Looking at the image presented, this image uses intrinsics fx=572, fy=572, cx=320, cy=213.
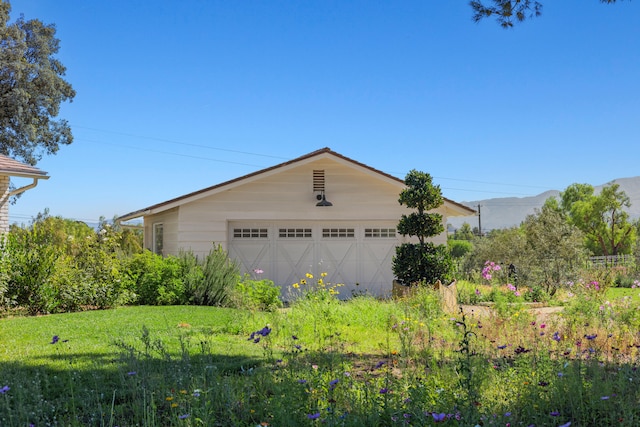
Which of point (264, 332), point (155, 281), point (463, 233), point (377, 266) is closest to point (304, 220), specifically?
point (377, 266)

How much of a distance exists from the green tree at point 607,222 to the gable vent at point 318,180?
3696cm

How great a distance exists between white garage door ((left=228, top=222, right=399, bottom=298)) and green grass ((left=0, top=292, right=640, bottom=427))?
688 cm

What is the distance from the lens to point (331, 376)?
4570mm

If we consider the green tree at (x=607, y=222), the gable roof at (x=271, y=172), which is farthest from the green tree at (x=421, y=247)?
the green tree at (x=607, y=222)

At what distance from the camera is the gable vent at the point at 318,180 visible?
16344 mm

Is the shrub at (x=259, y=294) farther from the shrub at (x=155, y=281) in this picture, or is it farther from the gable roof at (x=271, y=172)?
the gable roof at (x=271, y=172)

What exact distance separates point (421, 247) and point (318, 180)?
437cm

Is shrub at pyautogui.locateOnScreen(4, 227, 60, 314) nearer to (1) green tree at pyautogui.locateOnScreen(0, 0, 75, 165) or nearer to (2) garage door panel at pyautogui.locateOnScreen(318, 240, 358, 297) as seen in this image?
(2) garage door panel at pyautogui.locateOnScreen(318, 240, 358, 297)

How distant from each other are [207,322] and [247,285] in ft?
10.3

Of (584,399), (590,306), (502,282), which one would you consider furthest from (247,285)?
(584,399)

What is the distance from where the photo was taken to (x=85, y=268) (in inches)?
504

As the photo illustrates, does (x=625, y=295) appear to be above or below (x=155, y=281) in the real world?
below

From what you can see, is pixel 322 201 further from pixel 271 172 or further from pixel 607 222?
pixel 607 222

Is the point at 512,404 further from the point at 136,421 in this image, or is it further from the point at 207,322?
the point at 207,322
